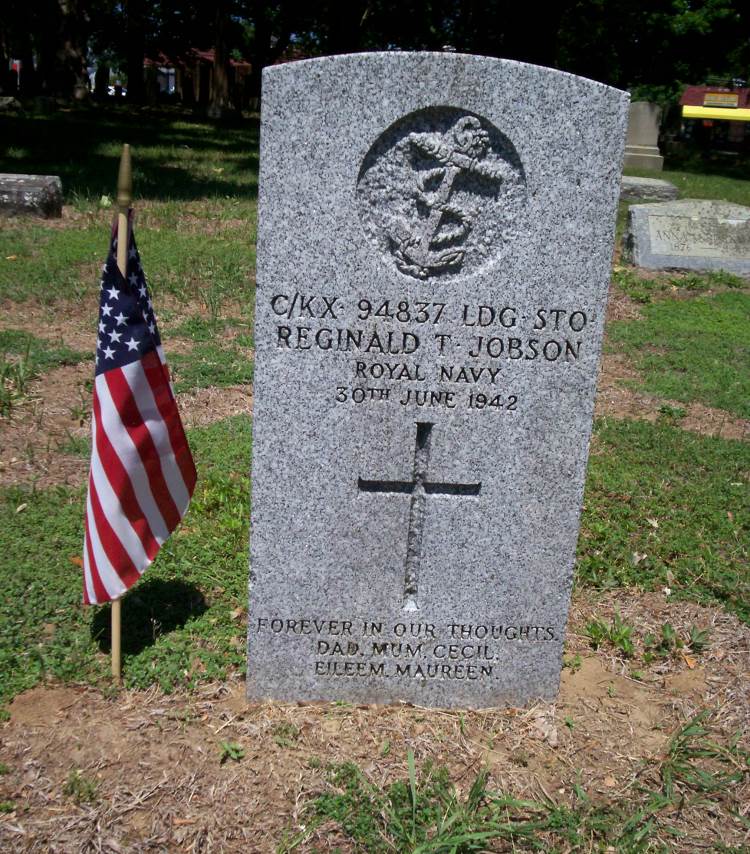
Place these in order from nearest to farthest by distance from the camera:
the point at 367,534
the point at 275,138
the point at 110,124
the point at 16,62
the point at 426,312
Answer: the point at 275,138 < the point at 426,312 < the point at 367,534 < the point at 110,124 < the point at 16,62

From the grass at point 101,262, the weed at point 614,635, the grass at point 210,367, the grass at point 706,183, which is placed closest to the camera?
the weed at point 614,635

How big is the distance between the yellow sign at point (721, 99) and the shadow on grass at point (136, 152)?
51.9 feet

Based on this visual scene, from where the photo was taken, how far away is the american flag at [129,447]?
3.20 m

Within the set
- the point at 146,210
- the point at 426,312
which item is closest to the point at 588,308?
the point at 426,312

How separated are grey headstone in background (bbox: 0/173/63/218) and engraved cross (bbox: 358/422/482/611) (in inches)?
323

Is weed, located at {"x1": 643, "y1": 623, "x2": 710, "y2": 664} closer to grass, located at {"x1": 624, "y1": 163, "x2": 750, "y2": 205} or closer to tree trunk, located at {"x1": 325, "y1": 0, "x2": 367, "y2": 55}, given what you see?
grass, located at {"x1": 624, "y1": 163, "x2": 750, "y2": 205}

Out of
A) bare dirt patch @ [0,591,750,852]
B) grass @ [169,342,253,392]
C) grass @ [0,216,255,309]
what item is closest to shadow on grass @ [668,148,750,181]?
grass @ [0,216,255,309]

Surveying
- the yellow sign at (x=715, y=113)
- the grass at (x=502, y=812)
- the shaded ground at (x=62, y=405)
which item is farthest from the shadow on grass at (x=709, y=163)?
A: the grass at (x=502, y=812)

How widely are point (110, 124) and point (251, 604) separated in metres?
19.7

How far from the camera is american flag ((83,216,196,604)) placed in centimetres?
320

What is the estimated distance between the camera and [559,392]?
10.1ft

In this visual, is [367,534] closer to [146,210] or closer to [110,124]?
[146,210]

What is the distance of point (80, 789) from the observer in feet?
9.50

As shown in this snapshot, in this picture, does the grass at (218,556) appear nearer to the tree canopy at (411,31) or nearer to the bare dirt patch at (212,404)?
the bare dirt patch at (212,404)
